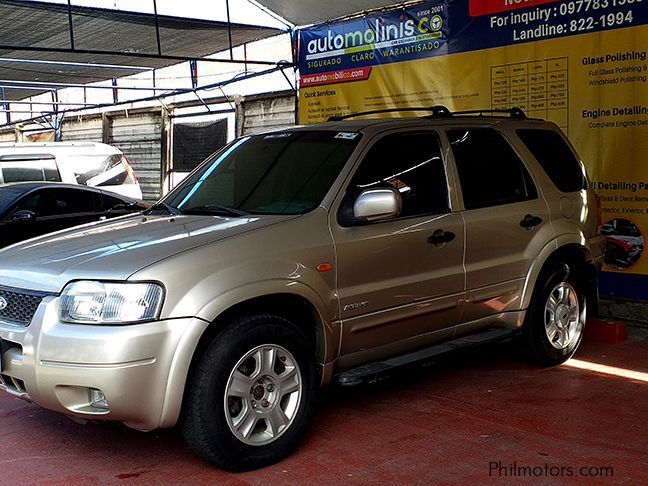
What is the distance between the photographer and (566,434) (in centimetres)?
484

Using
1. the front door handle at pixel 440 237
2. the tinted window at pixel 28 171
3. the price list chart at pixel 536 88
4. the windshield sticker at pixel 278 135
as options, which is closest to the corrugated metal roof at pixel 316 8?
the price list chart at pixel 536 88

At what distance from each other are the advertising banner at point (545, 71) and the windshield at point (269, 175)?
319cm

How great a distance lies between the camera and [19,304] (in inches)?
169

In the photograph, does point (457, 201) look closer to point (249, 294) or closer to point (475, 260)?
point (475, 260)

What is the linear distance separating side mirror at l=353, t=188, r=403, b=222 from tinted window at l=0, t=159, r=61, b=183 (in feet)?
29.7

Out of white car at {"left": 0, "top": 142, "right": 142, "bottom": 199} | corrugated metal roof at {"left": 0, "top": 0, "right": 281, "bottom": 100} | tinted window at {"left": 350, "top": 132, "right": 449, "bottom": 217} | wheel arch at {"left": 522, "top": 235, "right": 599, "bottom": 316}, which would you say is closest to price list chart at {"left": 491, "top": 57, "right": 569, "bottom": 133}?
wheel arch at {"left": 522, "top": 235, "right": 599, "bottom": 316}

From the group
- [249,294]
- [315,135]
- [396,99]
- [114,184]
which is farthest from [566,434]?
[114,184]

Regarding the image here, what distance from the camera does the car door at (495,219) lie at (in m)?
5.52

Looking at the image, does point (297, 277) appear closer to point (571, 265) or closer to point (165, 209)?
point (165, 209)

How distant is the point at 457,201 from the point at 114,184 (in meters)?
9.19

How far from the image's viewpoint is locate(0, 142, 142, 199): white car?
1252cm

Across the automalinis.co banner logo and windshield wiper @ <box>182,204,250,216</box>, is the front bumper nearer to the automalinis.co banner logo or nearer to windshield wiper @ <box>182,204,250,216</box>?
windshield wiper @ <box>182,204,250,216</box>

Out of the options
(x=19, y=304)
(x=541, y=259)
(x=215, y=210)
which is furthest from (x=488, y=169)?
(x=19, y=304)

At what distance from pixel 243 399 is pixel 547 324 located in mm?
2850
